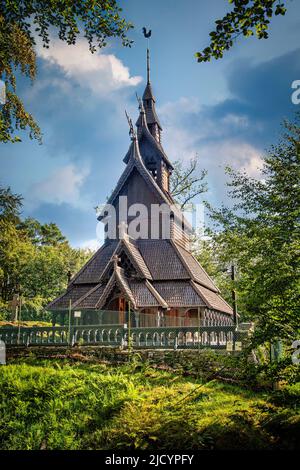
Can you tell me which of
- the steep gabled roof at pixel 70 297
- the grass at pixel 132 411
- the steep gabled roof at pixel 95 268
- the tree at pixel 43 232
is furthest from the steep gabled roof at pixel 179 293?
the tree at pixel 43 232

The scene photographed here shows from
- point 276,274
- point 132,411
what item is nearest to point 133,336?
point 132,411

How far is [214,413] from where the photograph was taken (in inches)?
318

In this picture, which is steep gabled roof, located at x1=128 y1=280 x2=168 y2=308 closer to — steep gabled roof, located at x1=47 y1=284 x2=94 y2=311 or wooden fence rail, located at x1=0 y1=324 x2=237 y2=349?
wooden fence rail, located at x1=0 y1=324 x2=237 y2=349

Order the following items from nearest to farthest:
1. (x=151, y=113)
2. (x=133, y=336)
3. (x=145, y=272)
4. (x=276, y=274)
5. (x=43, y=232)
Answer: (x=276, y=274) → (x=133, y=336) → (x=145, y=272) → (x=151, y=113) → (x=43, y=232)

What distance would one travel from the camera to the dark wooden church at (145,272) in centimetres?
1910

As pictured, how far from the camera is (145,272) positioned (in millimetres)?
20547

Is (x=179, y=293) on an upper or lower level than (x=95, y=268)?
lower

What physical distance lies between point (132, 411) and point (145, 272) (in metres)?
12.1

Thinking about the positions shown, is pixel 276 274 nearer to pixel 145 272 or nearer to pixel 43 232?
pixel 145 272

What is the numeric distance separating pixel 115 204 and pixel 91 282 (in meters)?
5.64

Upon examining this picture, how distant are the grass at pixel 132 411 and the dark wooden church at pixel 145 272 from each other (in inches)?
233

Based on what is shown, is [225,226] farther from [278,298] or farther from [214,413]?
[214,413]

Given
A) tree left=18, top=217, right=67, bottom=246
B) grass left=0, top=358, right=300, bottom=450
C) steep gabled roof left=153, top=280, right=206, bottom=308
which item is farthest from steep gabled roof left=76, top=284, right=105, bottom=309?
tree left=18, top=217, right=67, bottom=246
